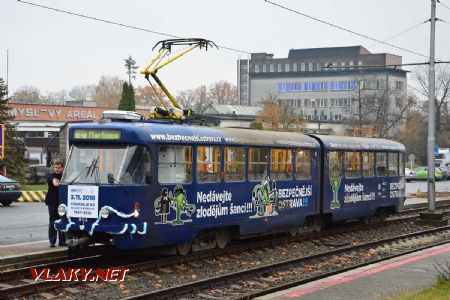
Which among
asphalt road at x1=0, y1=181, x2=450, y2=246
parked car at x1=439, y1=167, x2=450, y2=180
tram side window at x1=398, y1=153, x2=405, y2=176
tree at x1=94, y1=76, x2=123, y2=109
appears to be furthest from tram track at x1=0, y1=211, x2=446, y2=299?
tree at x1=94, y1=76, x2=123, y2=109

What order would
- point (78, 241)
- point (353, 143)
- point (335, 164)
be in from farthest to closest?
1. point (353, 143)
2. point (335, 164)
3. point (78, 241)

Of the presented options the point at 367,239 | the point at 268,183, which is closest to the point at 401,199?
the point at 367,239

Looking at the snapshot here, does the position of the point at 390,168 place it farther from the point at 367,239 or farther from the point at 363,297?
the point at 363,297

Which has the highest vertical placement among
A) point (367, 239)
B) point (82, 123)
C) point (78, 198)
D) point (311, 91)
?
point (311, 91)

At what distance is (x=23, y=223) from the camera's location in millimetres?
21641

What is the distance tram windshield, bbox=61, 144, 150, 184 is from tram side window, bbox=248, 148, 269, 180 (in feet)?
12.3

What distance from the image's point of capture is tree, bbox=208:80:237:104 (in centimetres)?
14738

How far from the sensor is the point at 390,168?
24719mm

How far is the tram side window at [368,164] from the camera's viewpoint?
2292cm

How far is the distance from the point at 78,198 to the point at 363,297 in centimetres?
567

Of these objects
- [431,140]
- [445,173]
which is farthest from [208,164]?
[445,173]

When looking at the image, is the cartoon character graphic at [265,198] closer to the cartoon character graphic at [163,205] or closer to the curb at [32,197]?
the cartoon character graphic at [163,205]

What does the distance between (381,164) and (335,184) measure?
12.0ft

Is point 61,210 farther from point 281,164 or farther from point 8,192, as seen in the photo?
point 8,192
